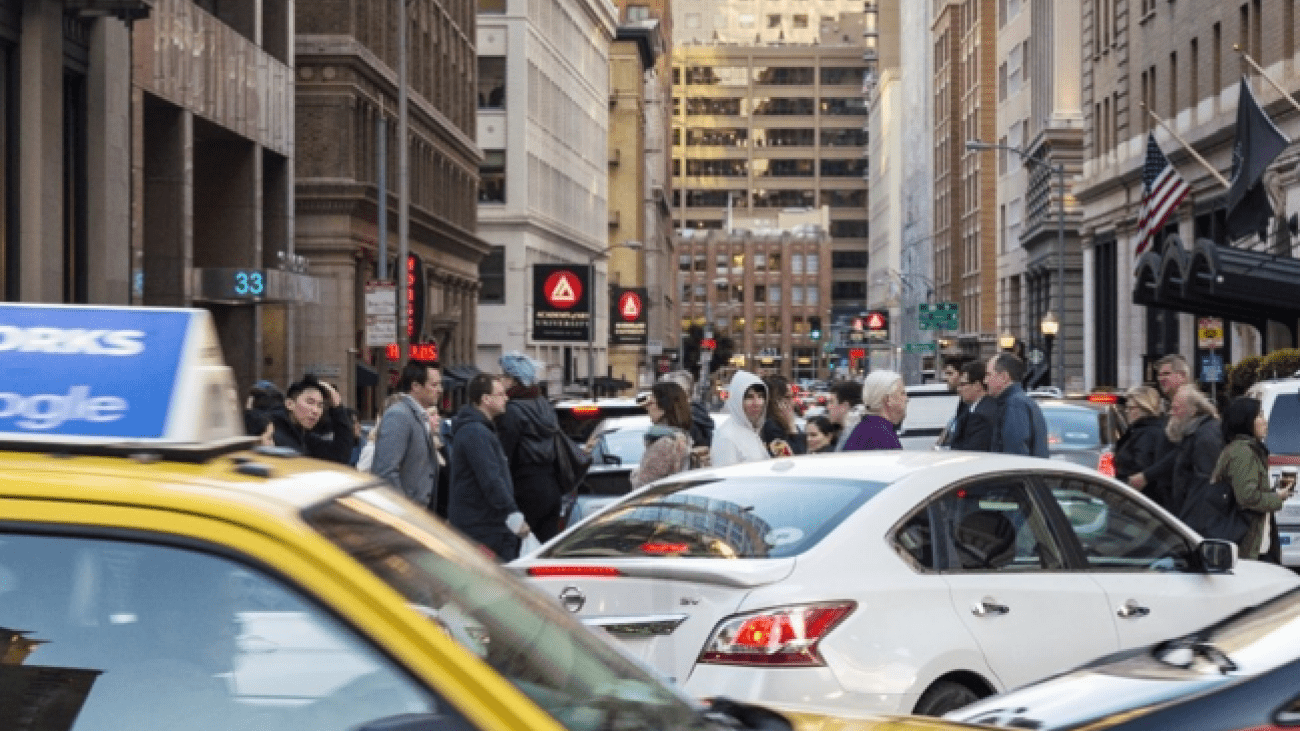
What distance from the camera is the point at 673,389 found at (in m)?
14.2

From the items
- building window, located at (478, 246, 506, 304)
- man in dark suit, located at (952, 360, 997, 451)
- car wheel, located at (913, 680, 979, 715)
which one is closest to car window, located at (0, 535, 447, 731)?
car wheel, located at (913, 680, 979, 715)

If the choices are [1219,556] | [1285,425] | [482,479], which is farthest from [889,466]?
[1285,425]

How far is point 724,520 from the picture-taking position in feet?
28.5

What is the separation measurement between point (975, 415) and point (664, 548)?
6932 millimetres

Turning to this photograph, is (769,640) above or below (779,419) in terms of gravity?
below

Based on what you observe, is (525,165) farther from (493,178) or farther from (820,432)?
(820,432)

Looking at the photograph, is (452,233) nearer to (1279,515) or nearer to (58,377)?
(1279,515)

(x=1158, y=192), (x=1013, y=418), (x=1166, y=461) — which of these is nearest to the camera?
(x=1013, y=418)

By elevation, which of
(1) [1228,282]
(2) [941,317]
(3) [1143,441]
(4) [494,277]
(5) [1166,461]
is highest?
(4) [494,277]

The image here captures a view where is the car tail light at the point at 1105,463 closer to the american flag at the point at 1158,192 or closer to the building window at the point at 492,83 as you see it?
the american flag at the point at 1158,192

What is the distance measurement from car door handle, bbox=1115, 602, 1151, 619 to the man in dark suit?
5.76 m

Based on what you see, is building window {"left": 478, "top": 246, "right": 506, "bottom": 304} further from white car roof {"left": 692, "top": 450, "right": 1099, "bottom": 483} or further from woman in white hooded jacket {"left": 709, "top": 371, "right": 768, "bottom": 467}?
white car roof {"left": 692, "top": 450, "right": 1099, "bottom": 483}

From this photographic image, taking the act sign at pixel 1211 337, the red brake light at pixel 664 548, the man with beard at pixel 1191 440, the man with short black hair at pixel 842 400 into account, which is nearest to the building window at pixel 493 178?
the act sign at pixel 1211 337

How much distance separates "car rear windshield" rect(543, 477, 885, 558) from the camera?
847 cm
